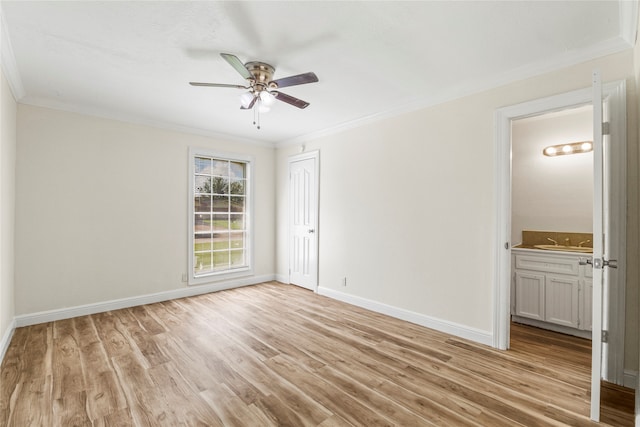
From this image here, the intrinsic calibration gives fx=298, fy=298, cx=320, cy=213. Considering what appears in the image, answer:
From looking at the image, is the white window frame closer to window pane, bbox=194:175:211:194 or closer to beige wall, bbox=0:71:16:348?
window pane, bbox=194:175:211:194

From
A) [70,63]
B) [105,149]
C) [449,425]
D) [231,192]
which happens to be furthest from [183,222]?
[449,425]

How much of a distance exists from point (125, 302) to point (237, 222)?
2.04 m

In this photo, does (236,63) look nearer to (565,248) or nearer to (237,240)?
(237,240)

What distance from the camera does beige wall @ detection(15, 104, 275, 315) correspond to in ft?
11.2

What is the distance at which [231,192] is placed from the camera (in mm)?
5219

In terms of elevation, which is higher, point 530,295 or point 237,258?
point 237,258

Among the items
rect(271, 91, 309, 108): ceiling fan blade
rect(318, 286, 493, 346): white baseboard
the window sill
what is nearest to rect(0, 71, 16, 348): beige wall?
the window sill

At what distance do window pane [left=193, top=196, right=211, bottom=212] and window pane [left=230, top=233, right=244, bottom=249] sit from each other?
657 millimetres

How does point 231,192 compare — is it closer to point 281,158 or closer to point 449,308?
point 281,158

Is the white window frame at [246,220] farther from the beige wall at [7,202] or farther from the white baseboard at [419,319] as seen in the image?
the beige wall at [7,202]

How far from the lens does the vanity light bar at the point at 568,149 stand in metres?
3.51

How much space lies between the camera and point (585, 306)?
120 inches

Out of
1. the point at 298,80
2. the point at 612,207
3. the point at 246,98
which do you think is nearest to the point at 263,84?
the point at 246,98

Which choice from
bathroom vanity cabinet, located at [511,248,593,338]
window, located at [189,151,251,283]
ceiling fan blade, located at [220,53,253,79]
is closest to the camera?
ceiling fan blade, located at [220,53,253,79]
